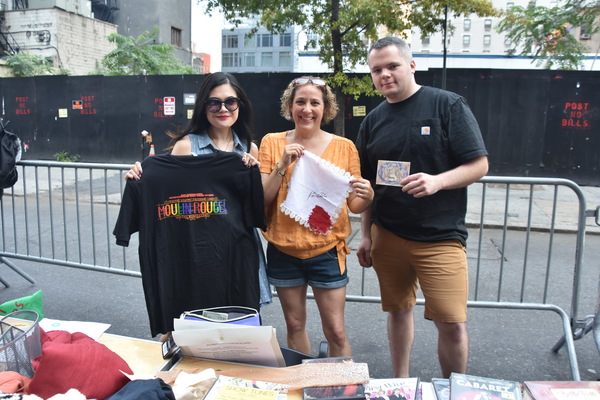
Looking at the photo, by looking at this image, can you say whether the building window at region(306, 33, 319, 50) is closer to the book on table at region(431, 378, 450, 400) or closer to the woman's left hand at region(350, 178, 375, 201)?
the woman's left hand at region(350, 178, 375, 201)

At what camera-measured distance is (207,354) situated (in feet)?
6.38

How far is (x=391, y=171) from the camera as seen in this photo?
8.38ft

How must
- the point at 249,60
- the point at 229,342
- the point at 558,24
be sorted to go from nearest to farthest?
1. the point at 229,342
2. the point at 558,24
3. the point at 249,60

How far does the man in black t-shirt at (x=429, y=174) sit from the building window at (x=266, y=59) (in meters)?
94.7

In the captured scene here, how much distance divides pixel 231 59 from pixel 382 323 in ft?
314

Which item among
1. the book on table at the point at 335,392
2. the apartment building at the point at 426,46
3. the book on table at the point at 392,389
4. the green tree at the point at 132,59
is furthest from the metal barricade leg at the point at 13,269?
the apartment building at the point at 426,46

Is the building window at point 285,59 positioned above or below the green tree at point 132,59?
above

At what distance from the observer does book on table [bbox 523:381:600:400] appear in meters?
1.49

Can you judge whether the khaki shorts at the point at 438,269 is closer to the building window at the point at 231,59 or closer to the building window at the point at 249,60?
the building window at the point at 231,59

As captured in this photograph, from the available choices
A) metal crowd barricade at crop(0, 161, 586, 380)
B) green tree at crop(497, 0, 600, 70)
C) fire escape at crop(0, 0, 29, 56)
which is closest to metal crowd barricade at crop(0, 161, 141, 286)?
metal crowd barricade at crop(0, 161, 586, 380)

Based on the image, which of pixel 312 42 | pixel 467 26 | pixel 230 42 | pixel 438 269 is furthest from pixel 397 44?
pixel 230 42

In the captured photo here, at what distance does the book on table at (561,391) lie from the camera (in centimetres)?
149

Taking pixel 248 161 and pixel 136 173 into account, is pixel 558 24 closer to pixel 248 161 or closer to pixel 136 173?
pixel 248 161

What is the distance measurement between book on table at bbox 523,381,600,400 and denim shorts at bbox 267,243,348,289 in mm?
1214
